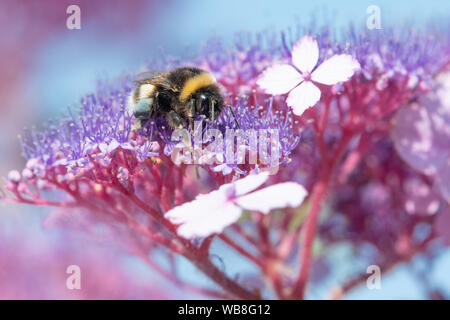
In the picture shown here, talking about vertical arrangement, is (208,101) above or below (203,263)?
above

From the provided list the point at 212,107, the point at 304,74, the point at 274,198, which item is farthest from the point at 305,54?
the point at 274,198

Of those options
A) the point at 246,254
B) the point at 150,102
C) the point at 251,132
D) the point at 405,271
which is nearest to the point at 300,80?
the point at 251,132

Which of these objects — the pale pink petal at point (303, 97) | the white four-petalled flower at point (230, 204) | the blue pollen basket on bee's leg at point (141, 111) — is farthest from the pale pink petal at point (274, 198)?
the blue pollen basket on bee's leg at point (141, 111)

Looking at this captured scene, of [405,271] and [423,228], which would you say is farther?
[405,271]

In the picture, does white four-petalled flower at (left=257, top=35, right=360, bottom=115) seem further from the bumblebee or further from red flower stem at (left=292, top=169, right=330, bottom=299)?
red flower stem at (left=292, top=169, right=330, bottom=299)

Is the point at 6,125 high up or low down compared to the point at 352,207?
up

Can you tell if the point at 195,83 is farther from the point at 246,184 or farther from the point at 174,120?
the point at 246,184
